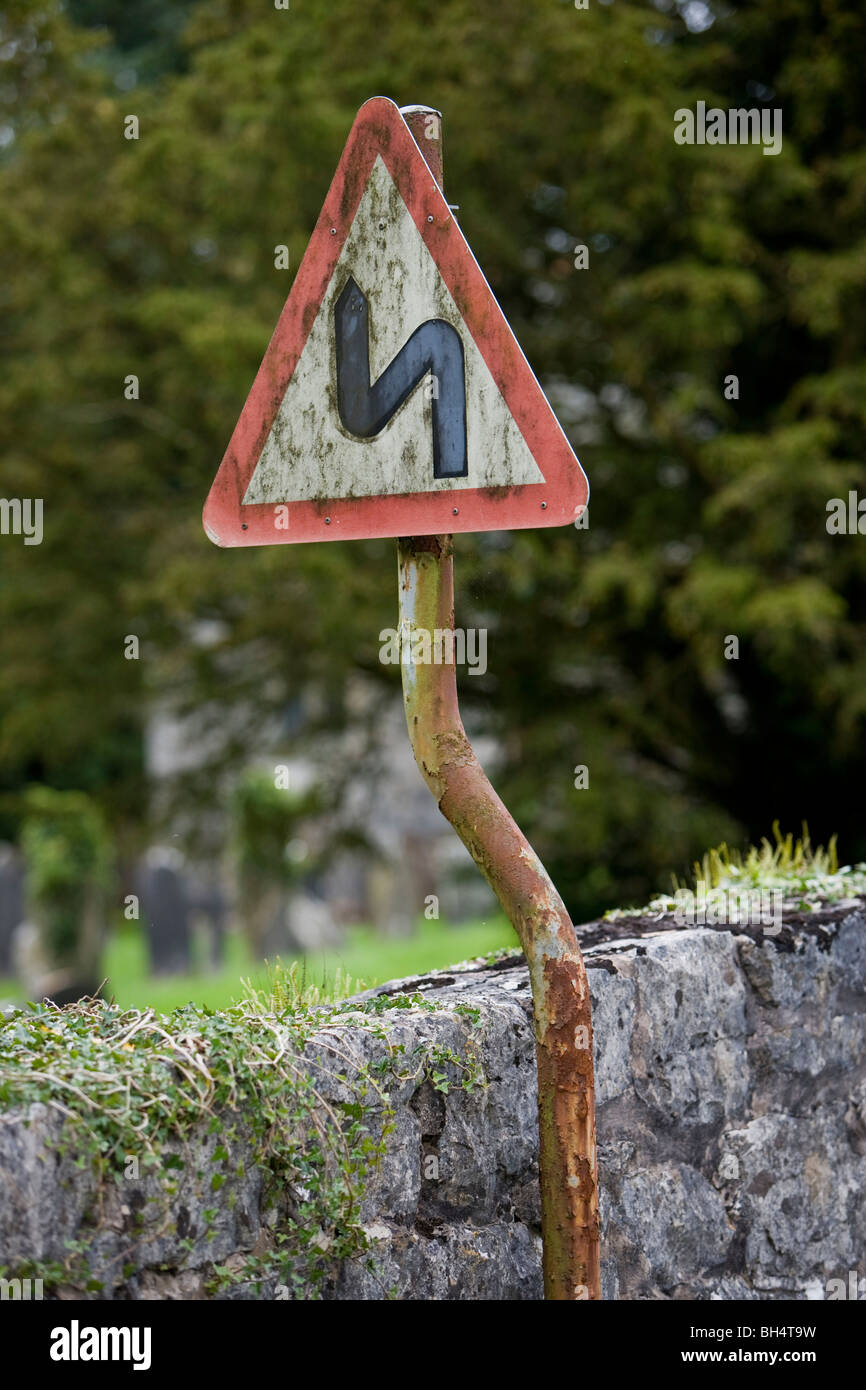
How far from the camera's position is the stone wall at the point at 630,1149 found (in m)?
1.99

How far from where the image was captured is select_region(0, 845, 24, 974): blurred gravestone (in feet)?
46.6

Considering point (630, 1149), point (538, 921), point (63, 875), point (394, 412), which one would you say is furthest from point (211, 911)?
point (394, 412)

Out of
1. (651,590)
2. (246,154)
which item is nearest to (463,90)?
(246,154)

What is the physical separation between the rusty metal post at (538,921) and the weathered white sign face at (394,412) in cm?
12

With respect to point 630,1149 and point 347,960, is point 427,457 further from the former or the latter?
point 347,960

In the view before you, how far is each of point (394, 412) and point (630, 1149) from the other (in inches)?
58.0

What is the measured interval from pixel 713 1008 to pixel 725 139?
22.8ft

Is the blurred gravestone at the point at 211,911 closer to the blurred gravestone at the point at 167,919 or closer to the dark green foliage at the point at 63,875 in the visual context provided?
the blurred gravestone at the point at 167,919

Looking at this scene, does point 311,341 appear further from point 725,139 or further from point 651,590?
point 725,139

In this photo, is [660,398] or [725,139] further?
[660,398]

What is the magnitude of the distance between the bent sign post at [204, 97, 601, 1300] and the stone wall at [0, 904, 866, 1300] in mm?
218

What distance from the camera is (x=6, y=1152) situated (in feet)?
5.98

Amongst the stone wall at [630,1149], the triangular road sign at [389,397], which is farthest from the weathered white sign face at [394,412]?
the stone wall at [630,1149]
